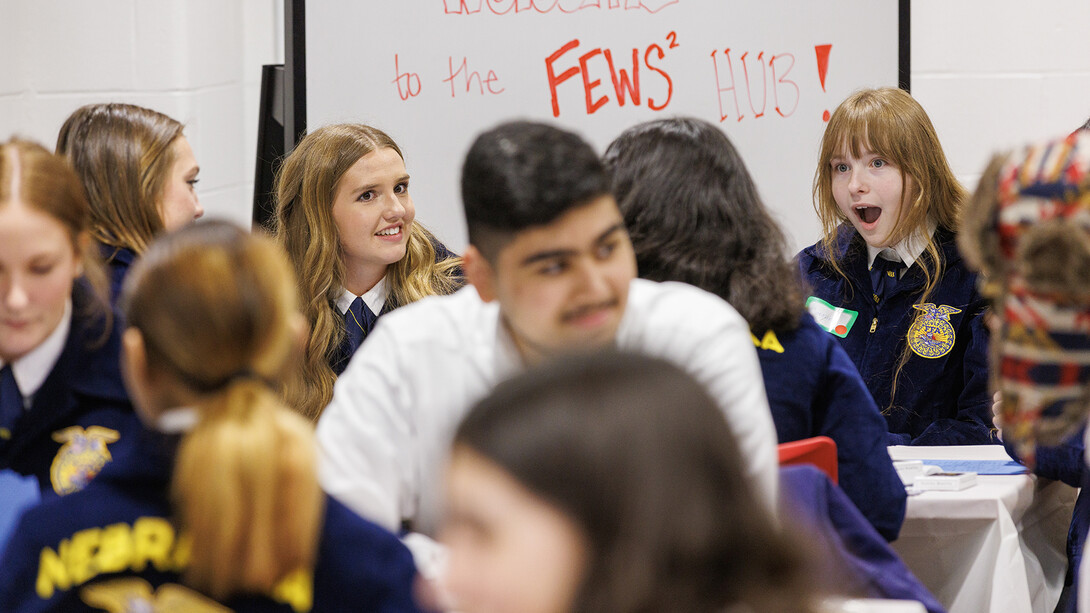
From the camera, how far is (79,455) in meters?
1.56

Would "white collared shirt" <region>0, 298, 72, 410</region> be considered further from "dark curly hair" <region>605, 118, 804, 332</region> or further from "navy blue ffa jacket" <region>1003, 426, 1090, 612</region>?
"navy blue ffa jacket" <region>1003, 426, 1090, 612</region>

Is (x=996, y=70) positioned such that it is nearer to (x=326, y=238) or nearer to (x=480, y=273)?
(x=326, y=238)

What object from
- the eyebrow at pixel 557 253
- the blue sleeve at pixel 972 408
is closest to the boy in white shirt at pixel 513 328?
the eyebrow at pixel 557 253

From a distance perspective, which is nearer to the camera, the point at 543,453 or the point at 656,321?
the point at 543,453

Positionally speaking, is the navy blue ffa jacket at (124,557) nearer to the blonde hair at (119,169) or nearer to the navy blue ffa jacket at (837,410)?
the navy blue ffa jacket at (837,410)

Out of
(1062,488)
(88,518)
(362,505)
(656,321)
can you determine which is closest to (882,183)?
(1062,488)

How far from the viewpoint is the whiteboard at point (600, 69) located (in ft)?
11.2

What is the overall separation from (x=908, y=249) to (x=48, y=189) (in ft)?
6.69

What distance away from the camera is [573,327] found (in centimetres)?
148

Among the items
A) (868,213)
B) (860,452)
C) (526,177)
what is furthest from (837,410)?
(868,213)

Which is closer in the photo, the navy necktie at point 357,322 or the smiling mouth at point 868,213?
the navy necktie at point 357,322

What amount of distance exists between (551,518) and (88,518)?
1.96 ft

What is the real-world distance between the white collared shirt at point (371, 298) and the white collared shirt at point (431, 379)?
105cm

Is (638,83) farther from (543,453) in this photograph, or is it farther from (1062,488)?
(543,453)
